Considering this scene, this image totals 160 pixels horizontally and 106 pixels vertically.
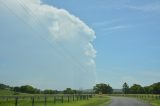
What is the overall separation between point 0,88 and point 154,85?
89.9m

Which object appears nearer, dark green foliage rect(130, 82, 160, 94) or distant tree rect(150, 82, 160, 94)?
distant tree rect(150, 82, 160, 94)

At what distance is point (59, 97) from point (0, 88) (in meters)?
53.7

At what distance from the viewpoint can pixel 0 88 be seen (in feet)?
339

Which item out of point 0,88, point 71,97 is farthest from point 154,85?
point 71,97

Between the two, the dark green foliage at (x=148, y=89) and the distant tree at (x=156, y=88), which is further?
the dark green foliage at (x=148, y=89)

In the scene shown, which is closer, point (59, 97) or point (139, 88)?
point (59, 97)

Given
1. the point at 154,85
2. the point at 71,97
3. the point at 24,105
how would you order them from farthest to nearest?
the point at 154,85 → the point at 71,97 → the point at 24,105

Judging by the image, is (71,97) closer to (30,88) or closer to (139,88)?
(30,88)

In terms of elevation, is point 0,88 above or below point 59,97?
above

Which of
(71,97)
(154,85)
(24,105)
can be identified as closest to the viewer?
(24,105)

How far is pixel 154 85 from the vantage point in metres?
172

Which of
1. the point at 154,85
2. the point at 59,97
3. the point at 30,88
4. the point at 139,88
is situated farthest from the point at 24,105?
the point at 139,88

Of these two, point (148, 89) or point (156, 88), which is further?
point (148, 89)

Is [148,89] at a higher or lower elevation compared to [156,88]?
higher
